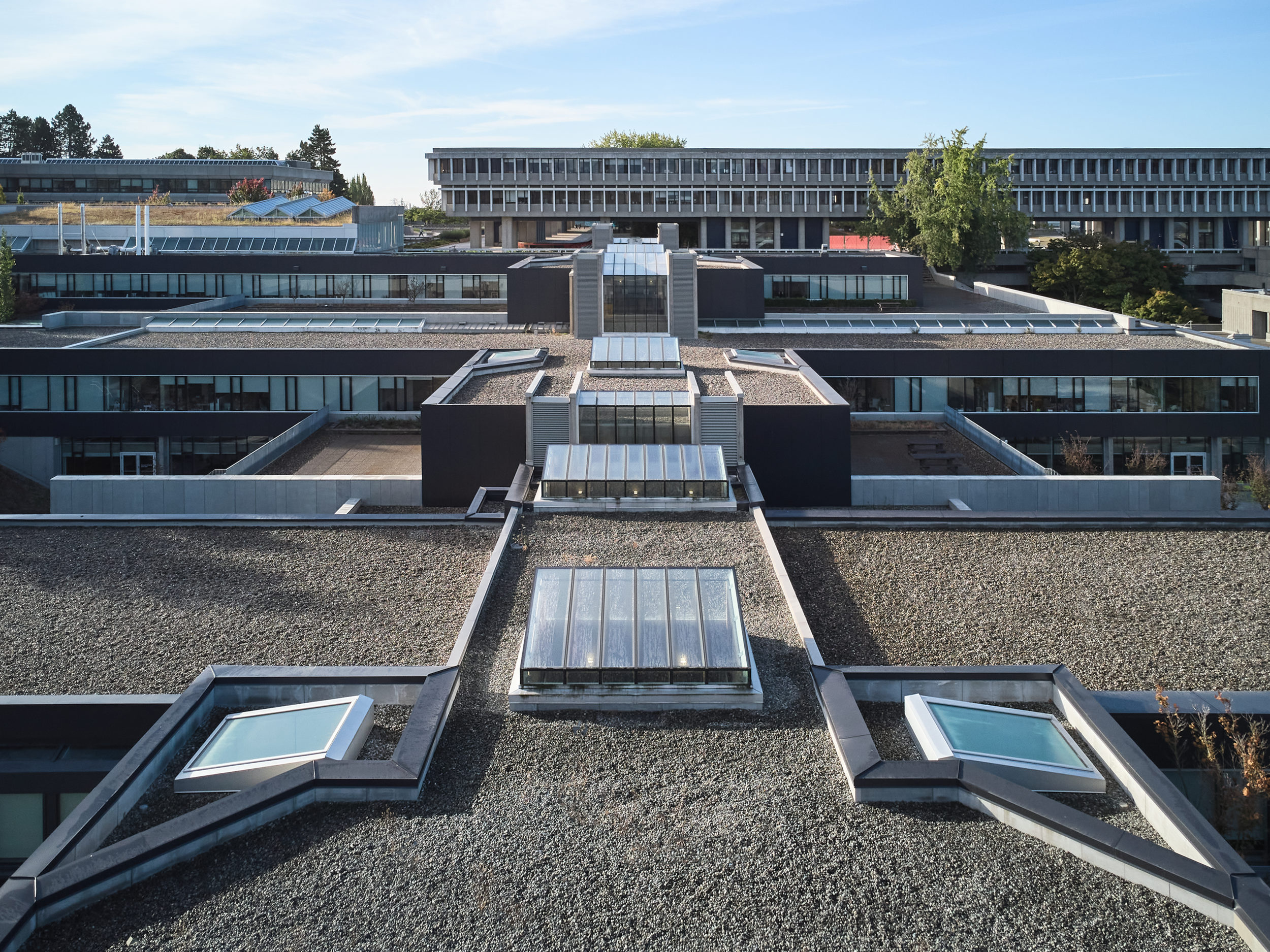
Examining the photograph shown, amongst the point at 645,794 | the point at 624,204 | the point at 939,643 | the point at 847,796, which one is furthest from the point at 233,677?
the point at 624,204

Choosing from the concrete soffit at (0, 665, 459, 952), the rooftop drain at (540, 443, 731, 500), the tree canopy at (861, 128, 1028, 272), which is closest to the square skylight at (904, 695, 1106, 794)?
the concrete soffit at (0, 665, 459, 952)

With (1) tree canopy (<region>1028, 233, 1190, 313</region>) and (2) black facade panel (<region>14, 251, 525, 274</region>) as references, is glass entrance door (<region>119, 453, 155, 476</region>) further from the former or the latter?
(1) tree canopy (<region>1028, 233, 1190, 313</region>)

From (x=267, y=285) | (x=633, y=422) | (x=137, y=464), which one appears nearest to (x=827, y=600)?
(x=633, y=422)

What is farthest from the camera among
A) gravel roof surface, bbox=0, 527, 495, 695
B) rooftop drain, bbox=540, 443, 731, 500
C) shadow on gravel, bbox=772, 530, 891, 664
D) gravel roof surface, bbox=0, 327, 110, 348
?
gravel roof surface, bbox=0, 327, 110, 348

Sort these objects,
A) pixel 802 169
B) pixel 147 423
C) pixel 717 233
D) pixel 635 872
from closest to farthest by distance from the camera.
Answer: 1. pixel 635 872
2. pixel 147 423
3. pixel 802 169
4. pixel 717 233

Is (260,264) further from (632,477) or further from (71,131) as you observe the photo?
(71,131)

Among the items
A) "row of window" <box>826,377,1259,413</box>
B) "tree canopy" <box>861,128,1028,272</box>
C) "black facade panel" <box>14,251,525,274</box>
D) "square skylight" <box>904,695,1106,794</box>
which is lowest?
"square skylight" <box>904,695,1106,794</box>

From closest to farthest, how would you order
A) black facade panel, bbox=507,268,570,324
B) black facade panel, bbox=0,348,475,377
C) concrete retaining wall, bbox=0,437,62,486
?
black facade panel, bbox=0,348,475,377 < concrete retaining wall, bbox=0,437,62,486 < black facade panel, bbox=507,268,570,324

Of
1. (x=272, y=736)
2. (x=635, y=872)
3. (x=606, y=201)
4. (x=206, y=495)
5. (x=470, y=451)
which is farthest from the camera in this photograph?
(x=606, y=201)
